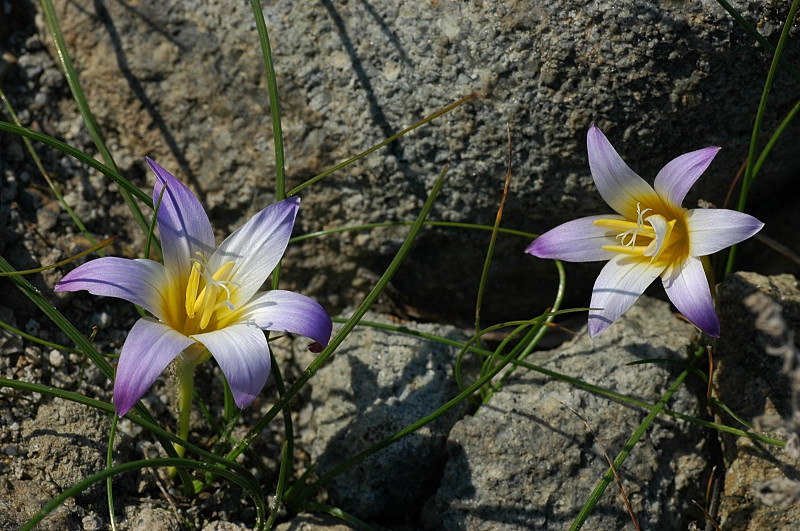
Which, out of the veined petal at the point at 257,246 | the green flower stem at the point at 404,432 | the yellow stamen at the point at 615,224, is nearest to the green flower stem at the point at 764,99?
the yellow stamen at the point at 615,224

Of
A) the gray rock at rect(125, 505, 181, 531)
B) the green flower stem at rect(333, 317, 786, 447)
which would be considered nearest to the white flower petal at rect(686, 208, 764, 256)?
the green flower stem at rect(333, 317, 786, 447)

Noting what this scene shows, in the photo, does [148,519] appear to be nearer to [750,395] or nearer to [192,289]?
[192,289]

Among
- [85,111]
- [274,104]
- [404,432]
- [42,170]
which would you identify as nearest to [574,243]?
[404,432]

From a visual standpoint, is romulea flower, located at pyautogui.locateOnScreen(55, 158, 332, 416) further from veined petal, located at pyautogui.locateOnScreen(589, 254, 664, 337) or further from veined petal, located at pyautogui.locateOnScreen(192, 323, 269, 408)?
veined petal, located at pyautogui.locateOnScreen(589, 254, 664, 337)

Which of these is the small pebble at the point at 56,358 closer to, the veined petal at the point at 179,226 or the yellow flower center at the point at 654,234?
the veined petal at the point at 179,226

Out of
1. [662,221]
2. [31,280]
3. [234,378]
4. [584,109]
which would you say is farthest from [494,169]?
[31,280]

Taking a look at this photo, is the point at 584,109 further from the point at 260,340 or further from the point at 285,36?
the point at 260,340
